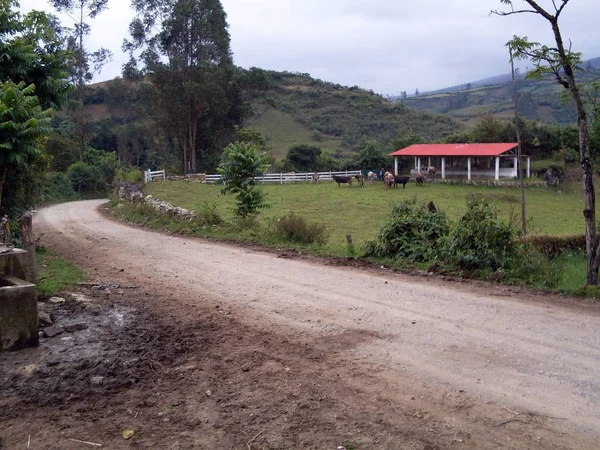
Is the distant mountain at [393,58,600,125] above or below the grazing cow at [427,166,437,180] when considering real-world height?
above

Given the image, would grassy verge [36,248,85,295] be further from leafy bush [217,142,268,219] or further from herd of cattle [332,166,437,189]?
herd of cattle [332,166,437,189]

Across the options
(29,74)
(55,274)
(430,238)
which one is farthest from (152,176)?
(430,238)

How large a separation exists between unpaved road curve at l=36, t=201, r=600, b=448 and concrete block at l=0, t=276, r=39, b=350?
2574mm

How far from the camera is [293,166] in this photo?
54.5 meters

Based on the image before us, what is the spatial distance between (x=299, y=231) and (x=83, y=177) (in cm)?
3486

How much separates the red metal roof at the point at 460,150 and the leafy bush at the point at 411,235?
34860 mm

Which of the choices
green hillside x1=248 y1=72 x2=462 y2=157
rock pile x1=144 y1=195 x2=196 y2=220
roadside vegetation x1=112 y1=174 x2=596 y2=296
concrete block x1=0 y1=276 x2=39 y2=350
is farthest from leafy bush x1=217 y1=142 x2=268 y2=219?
green hillside x1=248 y1=72 x2=462 y2=157

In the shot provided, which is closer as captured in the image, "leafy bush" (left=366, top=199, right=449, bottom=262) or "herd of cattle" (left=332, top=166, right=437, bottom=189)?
"leafy bush" (left=366, top=199, right=449, bottom=262)

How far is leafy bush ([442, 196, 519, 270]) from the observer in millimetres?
10219

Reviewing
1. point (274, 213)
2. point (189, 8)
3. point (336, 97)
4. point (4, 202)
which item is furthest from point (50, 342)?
point (336, 97)

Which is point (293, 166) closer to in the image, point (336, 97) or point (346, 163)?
point (346, 163)

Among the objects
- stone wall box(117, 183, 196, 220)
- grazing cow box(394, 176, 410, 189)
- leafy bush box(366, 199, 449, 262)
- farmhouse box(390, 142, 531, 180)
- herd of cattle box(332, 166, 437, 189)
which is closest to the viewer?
leafy bush box(366, 199, 449, 262)

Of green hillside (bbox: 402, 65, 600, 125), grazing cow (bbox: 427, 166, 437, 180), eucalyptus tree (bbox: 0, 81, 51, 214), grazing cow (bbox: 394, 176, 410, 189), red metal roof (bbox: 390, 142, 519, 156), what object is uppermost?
green hillside (bbox: 402, 65, 600, 125)

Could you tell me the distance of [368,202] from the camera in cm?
3059
